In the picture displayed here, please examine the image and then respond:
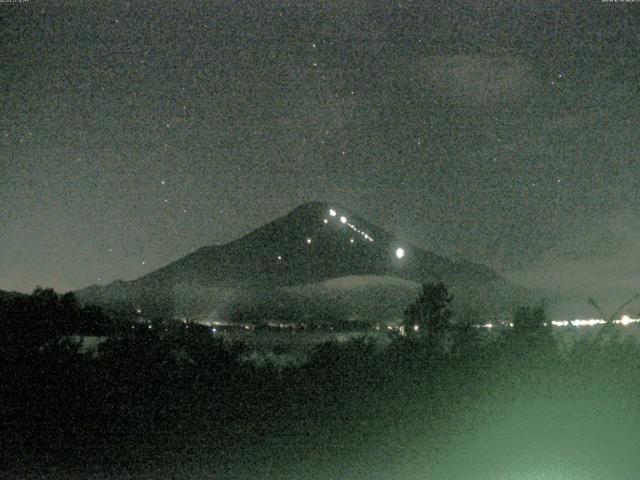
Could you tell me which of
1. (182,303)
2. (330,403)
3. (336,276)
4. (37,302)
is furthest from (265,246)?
(330,403)

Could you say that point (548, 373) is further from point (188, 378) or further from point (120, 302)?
point (120, 302)

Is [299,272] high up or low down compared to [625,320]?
up

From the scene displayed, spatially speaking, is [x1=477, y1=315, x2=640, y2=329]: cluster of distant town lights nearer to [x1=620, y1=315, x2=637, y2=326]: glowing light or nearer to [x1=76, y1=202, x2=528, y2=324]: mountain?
[x1=620, y1=315, x2=637, y2=326]: glowing light

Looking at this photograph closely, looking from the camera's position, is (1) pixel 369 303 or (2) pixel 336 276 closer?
(1) pixel 369 303

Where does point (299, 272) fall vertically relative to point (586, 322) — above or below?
above

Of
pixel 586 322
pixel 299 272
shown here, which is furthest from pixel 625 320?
pixel 299 272

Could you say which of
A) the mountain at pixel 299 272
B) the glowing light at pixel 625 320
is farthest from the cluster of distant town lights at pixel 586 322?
the mountain at pixel 299 272

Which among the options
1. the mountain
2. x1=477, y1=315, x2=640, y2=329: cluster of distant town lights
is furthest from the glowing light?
the mountain

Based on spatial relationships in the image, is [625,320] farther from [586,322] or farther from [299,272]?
[299,272]

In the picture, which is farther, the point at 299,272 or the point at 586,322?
the point at 299,272
